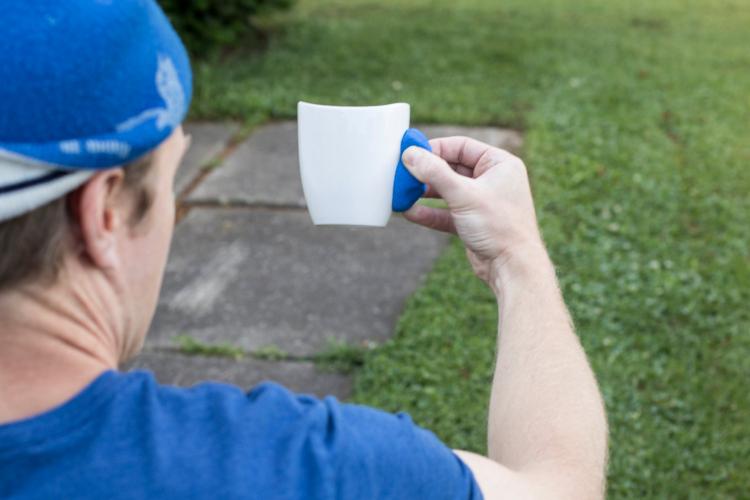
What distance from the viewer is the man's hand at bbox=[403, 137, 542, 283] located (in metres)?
1.41

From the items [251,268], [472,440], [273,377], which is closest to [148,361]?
[273,377]

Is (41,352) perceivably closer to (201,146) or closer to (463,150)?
(463,150)

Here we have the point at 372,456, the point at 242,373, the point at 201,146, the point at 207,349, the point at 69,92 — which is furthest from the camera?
the point at 201,146

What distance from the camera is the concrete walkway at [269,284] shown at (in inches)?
132

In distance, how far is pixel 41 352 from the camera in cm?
106

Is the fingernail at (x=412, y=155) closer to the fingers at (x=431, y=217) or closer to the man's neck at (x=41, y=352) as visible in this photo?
the fingers at (x=431, y=217)

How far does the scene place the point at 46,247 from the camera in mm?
1025

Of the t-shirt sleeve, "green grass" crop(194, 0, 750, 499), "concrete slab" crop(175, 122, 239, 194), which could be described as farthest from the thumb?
"concrete slab" crop(175, 122, 239, 194)

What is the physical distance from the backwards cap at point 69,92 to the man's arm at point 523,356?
1.83ft

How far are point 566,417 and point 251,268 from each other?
112 inches

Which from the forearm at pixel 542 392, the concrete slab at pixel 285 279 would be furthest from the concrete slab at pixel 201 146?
the forearm at pixel 542 392

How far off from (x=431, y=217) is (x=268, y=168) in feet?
11.7

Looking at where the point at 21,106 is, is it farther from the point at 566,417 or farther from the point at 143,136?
the point at 566,417

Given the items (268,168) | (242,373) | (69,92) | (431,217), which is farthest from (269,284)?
(69,92)
